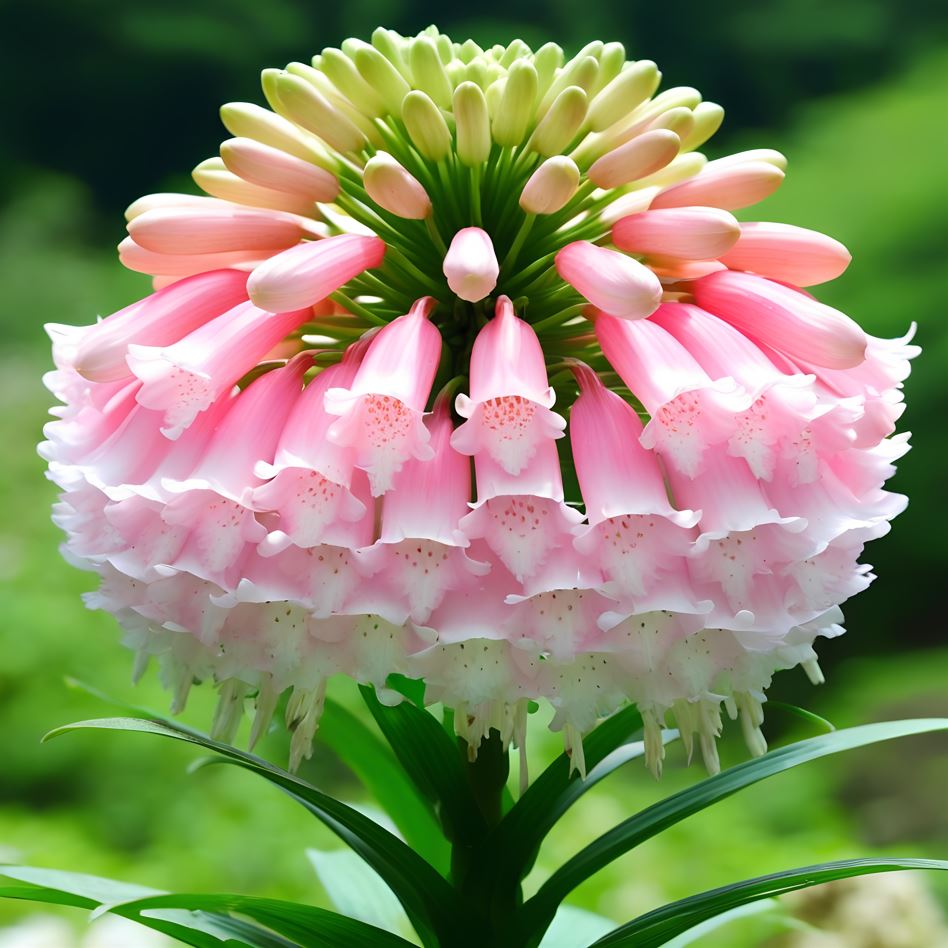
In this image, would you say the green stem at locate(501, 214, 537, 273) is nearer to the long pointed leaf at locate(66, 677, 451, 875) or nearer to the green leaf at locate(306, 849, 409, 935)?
the long pointed leaf at locate(66, 677, 451, 875)

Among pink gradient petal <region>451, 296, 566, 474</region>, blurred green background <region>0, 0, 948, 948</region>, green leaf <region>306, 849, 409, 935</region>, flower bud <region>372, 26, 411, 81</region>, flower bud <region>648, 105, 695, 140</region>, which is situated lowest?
green leaf <region>306, 849, 409, 935</region>

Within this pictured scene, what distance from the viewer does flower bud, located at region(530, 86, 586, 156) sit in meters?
0.67

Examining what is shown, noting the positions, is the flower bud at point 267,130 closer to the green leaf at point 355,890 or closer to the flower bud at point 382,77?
the flower bud at point 382,77

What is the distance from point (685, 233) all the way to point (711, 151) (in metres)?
4.64

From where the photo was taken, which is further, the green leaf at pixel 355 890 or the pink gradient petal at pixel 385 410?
the green leaf at pixel 355 890

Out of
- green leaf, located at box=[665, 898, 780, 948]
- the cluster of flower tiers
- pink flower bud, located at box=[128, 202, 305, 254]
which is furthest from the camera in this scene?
green leaf, located at box=[665, 898, 780, 948]

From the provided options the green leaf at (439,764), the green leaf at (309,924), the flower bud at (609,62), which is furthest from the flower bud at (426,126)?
the green leaf at (309,924)

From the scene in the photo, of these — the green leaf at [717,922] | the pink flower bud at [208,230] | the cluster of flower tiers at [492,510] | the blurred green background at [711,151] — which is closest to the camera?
the cluster of flower tiers at [492,510]

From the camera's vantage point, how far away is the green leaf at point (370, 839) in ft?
2.11

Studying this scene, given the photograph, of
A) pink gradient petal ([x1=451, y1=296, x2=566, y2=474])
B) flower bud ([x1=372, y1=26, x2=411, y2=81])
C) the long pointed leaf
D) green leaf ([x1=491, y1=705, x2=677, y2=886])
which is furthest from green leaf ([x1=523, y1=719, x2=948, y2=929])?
flower bud ([x1=372, y1=26, x2=411, y2=81])

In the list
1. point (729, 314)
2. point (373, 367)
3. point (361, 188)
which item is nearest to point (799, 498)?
point (729, 314)

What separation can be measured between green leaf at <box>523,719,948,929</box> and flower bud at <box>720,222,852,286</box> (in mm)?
279

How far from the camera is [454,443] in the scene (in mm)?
595

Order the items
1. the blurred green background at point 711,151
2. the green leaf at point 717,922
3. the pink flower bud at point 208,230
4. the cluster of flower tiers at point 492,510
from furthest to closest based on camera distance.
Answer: the blurred green background at point 711,151 → the green leaf at point 717,922 → the pink flower bud at point 208,230 → the cluster of flower tiers at point 492,510
